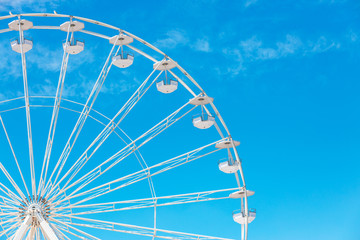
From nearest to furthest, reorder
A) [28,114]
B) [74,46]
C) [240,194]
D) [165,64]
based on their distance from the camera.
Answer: [28,114]
[74,46]
[165,64]
[240,194]

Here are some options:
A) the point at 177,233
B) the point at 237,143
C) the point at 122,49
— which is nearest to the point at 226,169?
the point at 237,143

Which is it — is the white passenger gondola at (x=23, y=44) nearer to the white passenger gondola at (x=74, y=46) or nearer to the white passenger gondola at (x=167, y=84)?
the white passenger gondola at (x=74, y=46)

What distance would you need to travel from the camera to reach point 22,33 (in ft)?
103

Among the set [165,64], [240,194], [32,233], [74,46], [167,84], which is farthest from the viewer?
[240,194]

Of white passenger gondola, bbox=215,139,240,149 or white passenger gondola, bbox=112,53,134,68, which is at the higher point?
white passenger gondola, bbox=112,53,134,68

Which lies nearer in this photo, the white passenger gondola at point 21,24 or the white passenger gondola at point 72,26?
the white passenger gondola at point 21,24

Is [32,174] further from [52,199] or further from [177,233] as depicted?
[177,233]

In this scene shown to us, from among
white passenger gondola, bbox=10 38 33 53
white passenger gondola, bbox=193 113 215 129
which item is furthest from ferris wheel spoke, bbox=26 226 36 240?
white passenger gondola, bbox=193 113 215 129

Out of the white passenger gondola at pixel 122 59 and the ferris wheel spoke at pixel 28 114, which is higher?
the white passenger gondola at pixel 122 59

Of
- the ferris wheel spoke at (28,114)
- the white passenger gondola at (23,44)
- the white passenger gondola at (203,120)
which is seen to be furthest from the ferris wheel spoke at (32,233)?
the white passenger gondola at (203,120)

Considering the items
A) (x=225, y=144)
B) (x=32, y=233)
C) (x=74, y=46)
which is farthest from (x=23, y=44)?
(x=225, y=144)

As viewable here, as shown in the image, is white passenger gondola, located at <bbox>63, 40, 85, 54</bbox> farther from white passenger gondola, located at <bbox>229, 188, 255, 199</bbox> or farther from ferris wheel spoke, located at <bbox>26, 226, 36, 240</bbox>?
white passenger gondola, located at <bbox>229, 188, 255, 199</bbox>

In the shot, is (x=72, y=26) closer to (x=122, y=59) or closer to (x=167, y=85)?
(x=122, y=59)

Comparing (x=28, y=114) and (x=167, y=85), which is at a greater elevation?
(x=167, y=85)
